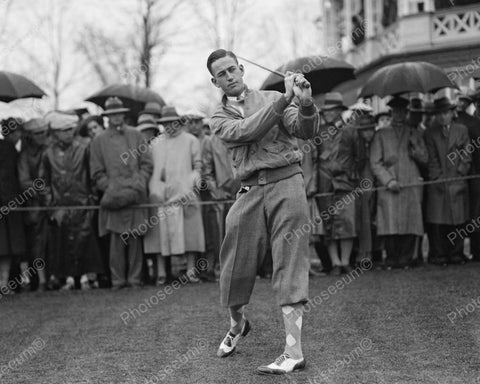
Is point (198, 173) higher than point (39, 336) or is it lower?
higher

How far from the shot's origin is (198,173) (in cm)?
1169

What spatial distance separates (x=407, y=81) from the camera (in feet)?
37.4

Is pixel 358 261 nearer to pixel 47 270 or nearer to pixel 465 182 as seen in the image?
pixel 465 182

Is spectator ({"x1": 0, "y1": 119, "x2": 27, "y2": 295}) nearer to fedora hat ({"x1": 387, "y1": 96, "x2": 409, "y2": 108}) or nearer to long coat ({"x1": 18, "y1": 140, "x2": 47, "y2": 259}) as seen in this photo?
long coat ({"x1": 18, "y1": 140, "x2": 47, "y2": 259})

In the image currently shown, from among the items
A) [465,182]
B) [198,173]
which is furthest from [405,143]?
[198,173]

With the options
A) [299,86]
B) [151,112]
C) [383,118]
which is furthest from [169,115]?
[299,86]

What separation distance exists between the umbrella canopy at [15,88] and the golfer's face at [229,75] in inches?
218

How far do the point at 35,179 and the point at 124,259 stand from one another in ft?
5.42

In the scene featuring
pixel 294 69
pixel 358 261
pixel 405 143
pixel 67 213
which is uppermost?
pixel 294 69

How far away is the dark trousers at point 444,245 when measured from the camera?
1178 centimetres

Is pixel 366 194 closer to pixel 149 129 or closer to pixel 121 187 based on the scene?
pixel 149 129

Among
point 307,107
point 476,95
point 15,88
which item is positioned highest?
point 15,88

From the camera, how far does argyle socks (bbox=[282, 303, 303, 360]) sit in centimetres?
580

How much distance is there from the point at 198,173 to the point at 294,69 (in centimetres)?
199
